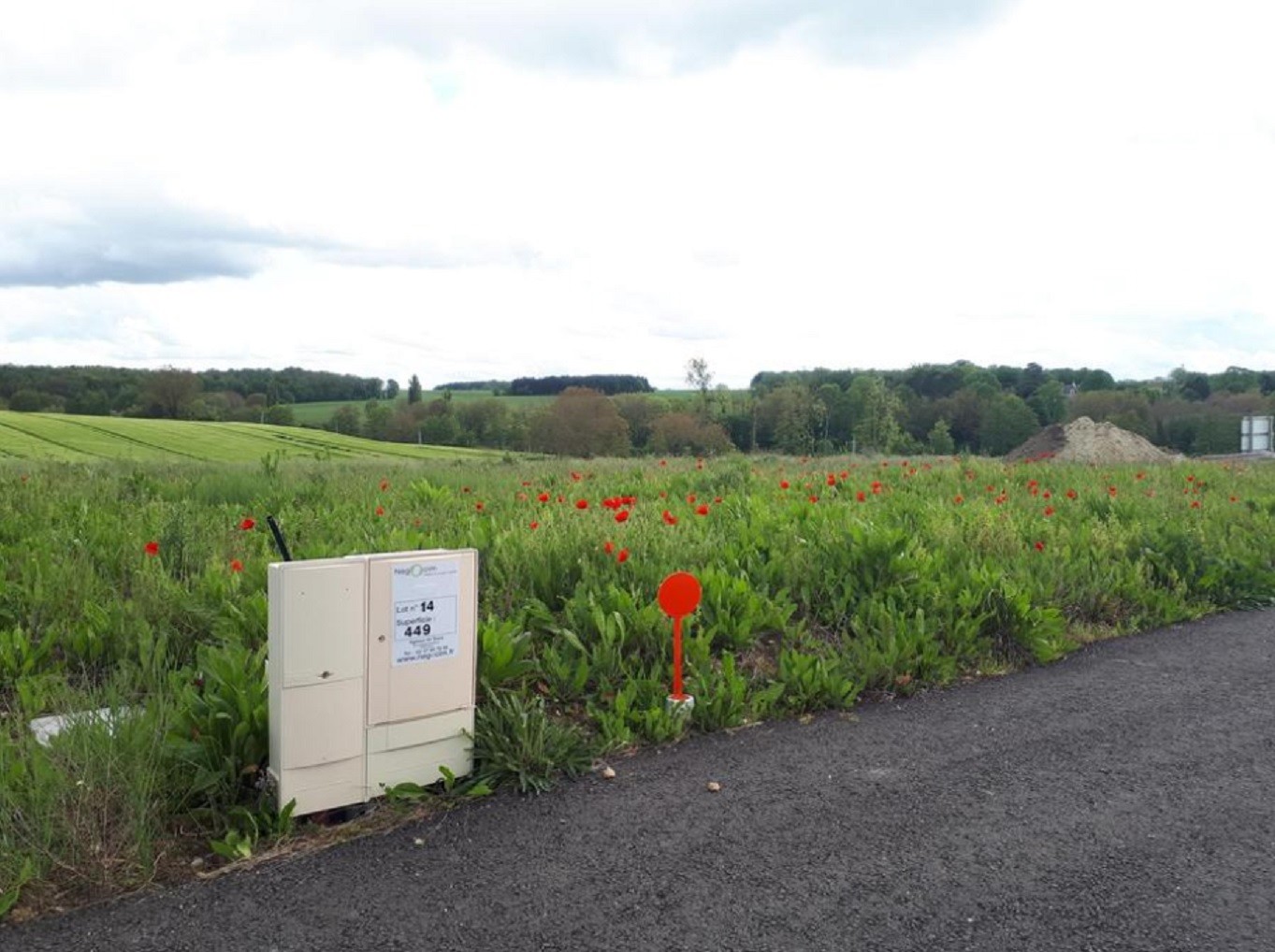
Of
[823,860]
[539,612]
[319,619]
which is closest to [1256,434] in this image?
[539,612]

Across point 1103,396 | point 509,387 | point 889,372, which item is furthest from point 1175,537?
point 509,387

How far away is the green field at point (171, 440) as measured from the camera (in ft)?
107

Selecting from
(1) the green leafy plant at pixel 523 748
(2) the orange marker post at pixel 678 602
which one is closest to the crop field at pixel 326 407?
(2) the orange marker post at pixel 678 602

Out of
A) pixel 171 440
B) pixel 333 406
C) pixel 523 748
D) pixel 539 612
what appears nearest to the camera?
pixel 523 748

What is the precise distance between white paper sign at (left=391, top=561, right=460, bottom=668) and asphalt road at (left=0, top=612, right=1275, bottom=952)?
2.13ft

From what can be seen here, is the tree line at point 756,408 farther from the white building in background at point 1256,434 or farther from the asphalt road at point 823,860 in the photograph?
the asphalt road at point 823,860

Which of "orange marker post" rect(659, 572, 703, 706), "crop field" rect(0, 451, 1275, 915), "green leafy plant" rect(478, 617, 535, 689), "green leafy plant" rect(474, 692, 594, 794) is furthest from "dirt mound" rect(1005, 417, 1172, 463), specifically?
"green leafy plant" rect(474, 692, 594, 794)

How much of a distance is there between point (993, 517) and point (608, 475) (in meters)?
6.54

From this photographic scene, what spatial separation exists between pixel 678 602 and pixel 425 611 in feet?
4.37

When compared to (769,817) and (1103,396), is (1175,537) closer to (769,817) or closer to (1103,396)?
(769,817)

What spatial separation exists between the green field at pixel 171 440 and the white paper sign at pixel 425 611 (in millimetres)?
25983

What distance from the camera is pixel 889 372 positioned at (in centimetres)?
8500

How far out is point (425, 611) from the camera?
→ 3861mm

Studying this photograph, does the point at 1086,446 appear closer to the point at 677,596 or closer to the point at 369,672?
the point at 677,596
